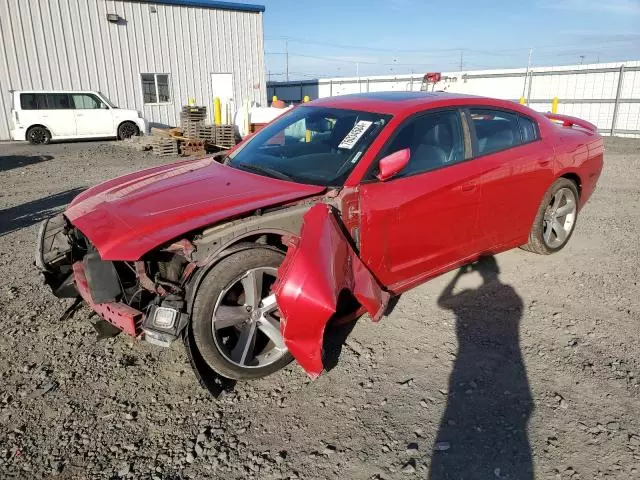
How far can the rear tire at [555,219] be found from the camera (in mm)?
4633

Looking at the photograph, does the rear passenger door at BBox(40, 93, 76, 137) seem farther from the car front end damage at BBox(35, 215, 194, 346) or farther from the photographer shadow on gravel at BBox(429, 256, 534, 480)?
the photographer shadow on gravel at BBox(429, 256, 534, 480)

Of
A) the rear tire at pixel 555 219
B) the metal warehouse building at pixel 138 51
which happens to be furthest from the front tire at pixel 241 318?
the metal warehouse building at pixel 138 51

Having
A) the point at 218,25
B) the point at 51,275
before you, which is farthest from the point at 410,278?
the point at 218,25

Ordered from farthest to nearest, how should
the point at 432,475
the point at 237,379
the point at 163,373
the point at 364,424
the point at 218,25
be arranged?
the point at 218,25 < the point at 163,373 < the point at 237,379 < the point at 364,424 < the point at 432,475

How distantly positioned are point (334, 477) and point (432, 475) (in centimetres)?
46

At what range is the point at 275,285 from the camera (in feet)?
9.02

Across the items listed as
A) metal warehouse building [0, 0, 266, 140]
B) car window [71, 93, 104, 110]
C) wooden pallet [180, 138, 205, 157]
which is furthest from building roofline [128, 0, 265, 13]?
wooden pallet [180, 138, 205, 157]

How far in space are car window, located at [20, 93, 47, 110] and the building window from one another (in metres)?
4.41

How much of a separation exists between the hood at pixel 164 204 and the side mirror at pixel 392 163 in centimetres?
42

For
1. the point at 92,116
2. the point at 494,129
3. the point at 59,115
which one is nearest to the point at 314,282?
the point at 494,129

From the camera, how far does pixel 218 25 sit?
20375 millimetres

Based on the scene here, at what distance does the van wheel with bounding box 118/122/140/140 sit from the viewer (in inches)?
660

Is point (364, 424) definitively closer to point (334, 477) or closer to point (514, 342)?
point (334, 477)

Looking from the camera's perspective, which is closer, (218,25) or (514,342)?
(514,342)
